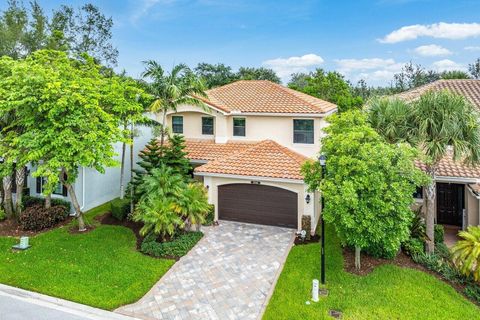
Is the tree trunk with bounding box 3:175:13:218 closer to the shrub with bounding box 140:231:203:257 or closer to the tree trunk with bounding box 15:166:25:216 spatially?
the tree trunk with bounding box 15:166:25:216

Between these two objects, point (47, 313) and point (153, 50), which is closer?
point (47, 313)

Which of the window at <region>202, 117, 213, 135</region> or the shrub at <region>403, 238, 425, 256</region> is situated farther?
the window at <region>202, 117, 213, 135</region>

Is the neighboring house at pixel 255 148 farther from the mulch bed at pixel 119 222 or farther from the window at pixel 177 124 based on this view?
the mulch bed at pixel 119 222

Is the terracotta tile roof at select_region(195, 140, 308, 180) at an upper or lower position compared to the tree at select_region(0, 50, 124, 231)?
lower

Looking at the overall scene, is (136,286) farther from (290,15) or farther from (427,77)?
(427,77)

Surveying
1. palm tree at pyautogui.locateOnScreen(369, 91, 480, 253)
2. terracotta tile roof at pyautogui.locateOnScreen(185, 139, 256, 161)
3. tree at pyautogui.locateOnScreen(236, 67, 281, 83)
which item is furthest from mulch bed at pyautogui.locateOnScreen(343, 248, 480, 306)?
tree at pyautogui.locateOnScreen(236, 67, 281, 83)

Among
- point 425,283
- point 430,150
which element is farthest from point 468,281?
point 430,150

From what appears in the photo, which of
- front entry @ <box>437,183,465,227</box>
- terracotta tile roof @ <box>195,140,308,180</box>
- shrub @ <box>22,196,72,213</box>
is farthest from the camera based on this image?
shrub @ <box>22,196,72,213</box>
